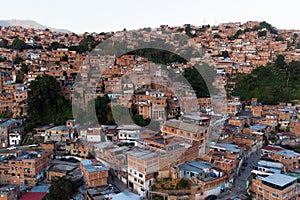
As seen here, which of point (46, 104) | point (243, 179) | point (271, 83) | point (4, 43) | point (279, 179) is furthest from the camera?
point (4, 43)

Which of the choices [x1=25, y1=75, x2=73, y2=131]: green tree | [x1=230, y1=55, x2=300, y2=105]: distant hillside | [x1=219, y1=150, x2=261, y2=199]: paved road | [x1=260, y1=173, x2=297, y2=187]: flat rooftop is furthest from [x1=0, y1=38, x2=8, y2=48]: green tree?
[x1=260, y1=173, x2=297, y2=187]: flat rooftop

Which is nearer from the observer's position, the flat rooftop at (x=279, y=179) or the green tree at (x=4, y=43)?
the flat rooftop at (x=279, y=179)

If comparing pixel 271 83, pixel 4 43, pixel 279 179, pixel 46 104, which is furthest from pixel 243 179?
pixel 4 43

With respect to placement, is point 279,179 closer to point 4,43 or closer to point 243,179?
point 243,179

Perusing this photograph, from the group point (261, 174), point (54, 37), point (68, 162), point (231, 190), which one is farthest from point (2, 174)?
point (54, 37)

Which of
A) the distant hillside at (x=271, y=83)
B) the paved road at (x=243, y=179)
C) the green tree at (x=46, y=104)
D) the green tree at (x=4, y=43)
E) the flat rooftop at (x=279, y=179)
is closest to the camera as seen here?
the flat rooftop at (x=279, y=179)

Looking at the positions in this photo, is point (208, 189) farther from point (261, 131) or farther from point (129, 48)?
point (129, 48)

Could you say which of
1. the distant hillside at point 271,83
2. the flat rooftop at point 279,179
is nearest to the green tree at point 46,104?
the flat rooftop at point 279,179

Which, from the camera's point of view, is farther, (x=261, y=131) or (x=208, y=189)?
(x=261, y=131)

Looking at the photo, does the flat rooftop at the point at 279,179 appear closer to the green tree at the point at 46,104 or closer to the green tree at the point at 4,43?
the green tree at the point at 46,104
